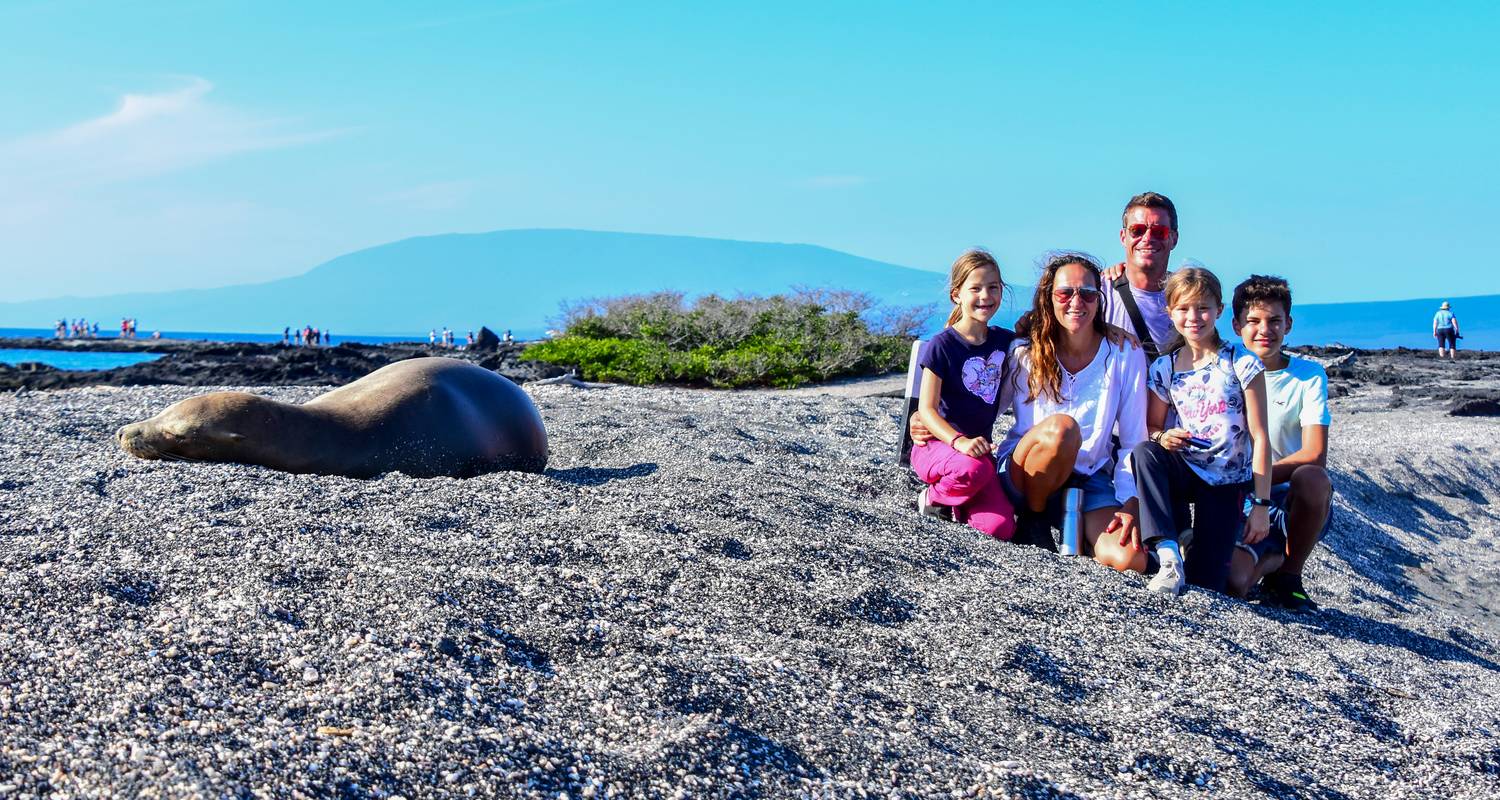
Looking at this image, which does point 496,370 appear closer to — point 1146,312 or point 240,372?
point 240,372

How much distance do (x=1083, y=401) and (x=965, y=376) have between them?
0.50 metres

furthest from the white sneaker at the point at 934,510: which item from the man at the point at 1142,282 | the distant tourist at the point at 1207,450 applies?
the distant tourist at the point at 1207,450

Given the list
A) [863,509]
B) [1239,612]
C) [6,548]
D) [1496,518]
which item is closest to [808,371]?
[1496,518]

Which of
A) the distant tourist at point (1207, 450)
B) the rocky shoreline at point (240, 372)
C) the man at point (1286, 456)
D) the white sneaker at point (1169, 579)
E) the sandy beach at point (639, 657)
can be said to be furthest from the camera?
the rocky shoreline at point (240, 372)

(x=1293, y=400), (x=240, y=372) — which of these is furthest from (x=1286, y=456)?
(x=240, y=372)

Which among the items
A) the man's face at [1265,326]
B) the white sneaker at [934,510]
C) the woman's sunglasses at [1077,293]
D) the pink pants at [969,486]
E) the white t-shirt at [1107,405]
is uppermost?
the woman's sunglasses at [1077,293]

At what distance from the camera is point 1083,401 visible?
16.0 feet

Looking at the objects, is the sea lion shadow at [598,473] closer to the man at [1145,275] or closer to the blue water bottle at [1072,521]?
the blue water bottle at [1072,521]

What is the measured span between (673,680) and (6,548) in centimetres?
228

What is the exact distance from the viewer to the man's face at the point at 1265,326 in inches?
193

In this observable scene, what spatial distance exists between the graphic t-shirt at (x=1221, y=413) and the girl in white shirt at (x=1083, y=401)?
0.65ft

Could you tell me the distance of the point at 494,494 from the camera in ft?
15.3

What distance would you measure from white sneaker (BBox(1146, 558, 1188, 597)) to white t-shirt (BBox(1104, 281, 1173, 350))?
3.84 ft

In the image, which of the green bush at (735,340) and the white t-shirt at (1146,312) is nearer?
the white t-shirt at (1146,312)
